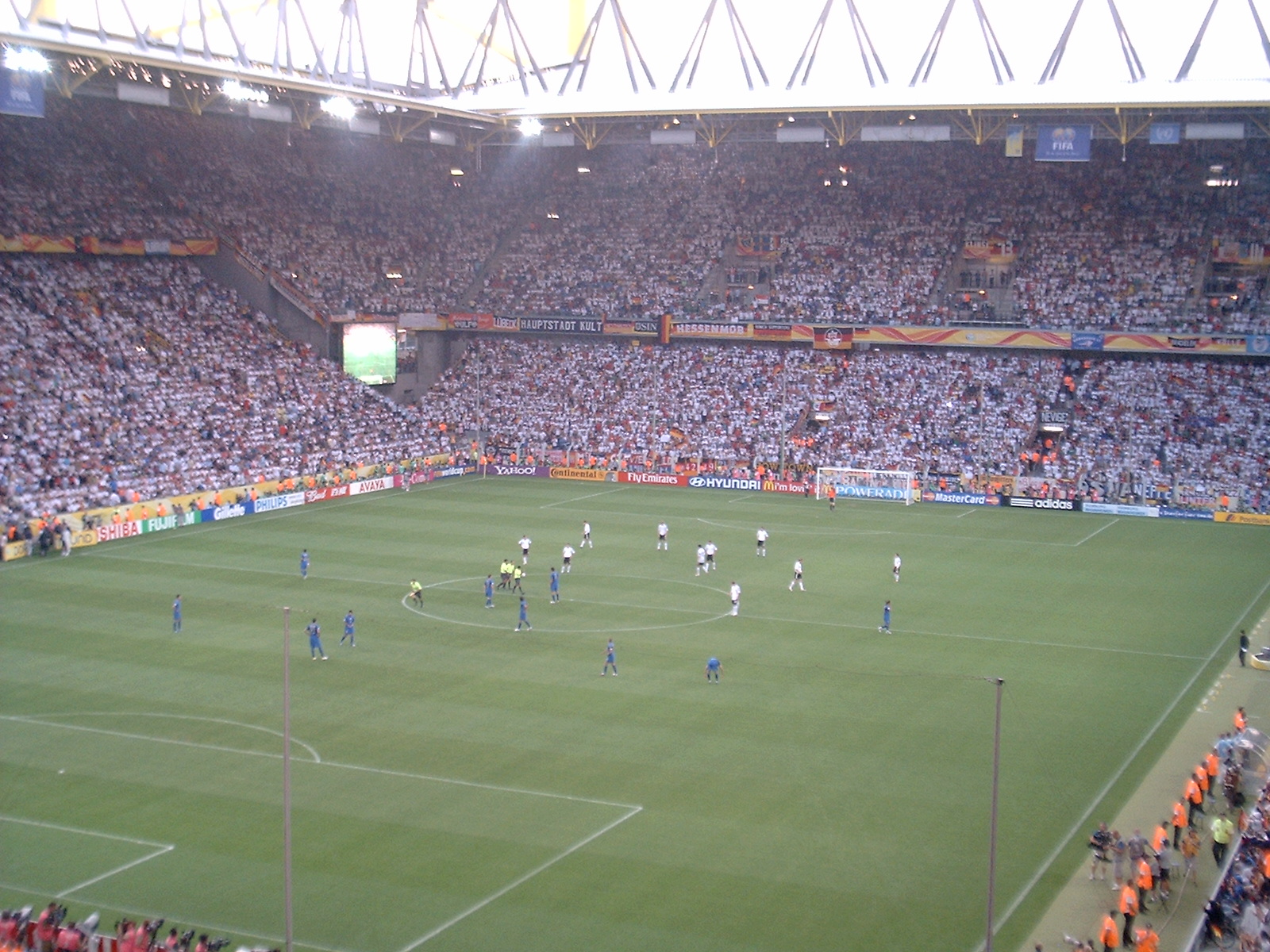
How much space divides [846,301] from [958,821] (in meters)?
49.8

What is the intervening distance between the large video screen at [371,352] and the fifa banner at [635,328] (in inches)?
461

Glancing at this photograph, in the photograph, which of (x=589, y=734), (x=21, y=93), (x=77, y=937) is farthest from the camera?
(x=21, y=93)

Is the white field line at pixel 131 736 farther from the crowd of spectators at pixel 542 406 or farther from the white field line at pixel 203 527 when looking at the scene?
the crowd of spectators at pixel 542 406

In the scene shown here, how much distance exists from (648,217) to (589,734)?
5533cm

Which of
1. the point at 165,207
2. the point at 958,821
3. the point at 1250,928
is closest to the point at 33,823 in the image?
the point at 958,821

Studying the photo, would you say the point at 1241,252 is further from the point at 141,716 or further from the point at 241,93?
the point at 141,716

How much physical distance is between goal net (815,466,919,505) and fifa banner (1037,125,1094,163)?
49.9 feet

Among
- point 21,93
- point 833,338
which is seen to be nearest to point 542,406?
point 833,338

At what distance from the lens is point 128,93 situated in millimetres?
56250

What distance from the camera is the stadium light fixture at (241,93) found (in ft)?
187

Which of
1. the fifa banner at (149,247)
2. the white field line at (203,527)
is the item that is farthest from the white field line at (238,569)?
the fifa banner at (149,247)

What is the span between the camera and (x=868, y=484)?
63.7 meters

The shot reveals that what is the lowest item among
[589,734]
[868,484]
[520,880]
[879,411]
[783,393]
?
[520,880]

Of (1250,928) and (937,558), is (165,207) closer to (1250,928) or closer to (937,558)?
(937,558)
